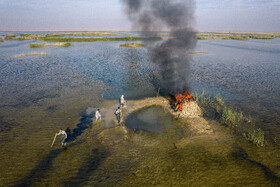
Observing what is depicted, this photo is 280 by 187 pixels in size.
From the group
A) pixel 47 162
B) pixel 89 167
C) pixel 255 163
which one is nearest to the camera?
pixel 89 167

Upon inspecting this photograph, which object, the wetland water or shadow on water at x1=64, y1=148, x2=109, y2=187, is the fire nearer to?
the wetland water

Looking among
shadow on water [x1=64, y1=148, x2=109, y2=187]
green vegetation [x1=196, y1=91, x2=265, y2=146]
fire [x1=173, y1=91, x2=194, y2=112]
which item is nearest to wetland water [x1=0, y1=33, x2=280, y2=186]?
shadow on water [x1=64, y1=148, x2=109, y2=187]

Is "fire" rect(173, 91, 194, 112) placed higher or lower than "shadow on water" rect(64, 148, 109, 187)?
higher

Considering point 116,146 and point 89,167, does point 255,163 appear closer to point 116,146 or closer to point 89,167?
point 116,146

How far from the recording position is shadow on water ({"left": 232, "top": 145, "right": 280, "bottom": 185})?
10.4 m

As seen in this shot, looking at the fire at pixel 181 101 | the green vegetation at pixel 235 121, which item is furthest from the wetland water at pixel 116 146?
the fire at pixel 181 101

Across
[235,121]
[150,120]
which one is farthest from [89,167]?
[235,121]

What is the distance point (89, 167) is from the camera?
11109 mm

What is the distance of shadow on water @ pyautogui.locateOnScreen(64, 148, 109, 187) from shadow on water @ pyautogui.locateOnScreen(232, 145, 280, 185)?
10231mm

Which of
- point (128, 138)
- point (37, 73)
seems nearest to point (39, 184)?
point (128, 138)

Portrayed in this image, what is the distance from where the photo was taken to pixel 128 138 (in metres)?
14.3

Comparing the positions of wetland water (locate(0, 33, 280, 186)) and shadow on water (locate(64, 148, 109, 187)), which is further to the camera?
wetland water (locate(0, 33, 280, 186))

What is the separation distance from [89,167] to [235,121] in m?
15.4

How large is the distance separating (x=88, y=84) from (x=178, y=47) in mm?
16631
